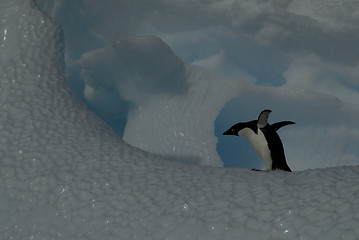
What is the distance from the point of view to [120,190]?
0.66m

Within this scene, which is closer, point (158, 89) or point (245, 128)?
point (245, 128)

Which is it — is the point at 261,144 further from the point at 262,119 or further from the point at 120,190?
the point at 120,190

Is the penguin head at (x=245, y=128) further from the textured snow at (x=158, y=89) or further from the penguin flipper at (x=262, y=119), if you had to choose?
the textured snow at (x=158, y=89)

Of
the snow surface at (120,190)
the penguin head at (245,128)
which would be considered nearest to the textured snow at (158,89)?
the penguin head at (245,128)

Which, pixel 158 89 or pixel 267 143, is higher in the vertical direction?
pixel 267 143

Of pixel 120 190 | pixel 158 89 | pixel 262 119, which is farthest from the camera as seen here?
pixel 158 89

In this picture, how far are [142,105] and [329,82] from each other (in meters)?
1.58

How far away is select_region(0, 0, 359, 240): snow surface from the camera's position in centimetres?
52

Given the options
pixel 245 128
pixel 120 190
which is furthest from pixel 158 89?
pixel 120 190

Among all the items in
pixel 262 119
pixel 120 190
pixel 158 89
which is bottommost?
pixel 158 89

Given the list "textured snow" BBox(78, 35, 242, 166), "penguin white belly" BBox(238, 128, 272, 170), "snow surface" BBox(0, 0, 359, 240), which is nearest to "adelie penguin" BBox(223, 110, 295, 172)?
"penguin white belly" BBox(238, 128, 272, 170)

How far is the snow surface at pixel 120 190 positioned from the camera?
0.52 meters

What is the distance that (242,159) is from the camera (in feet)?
7.23

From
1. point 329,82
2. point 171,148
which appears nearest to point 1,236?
point 171,148
